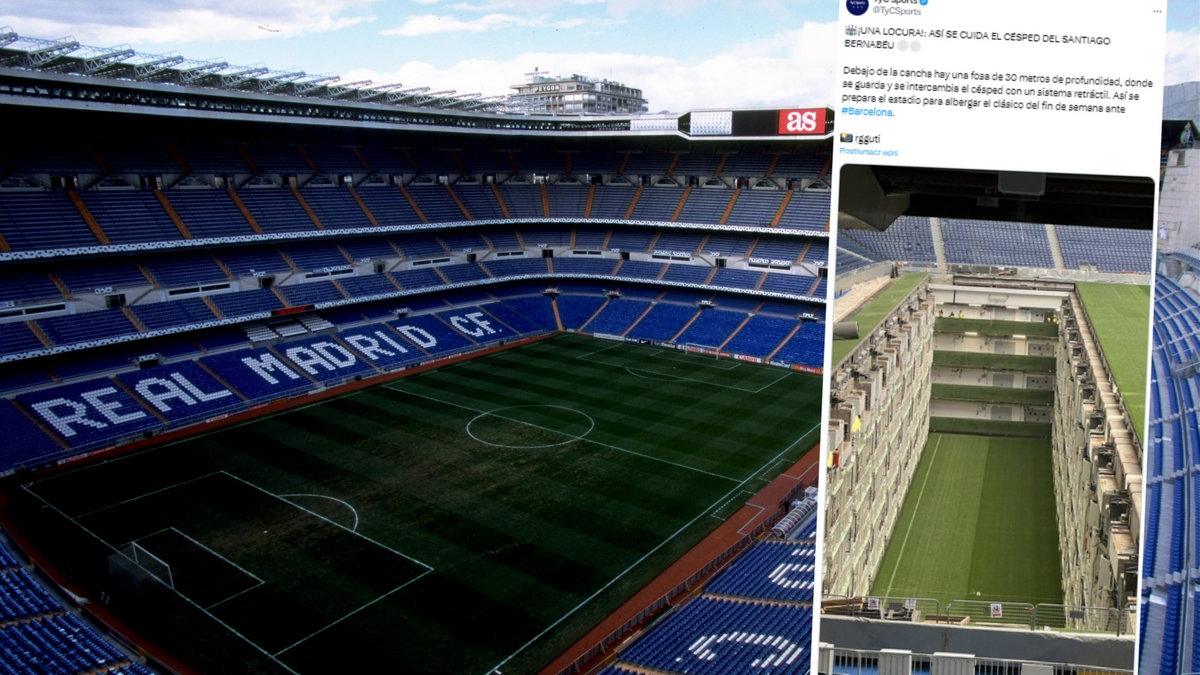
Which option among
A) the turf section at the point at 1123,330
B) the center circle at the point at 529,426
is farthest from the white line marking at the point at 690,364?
the turf section at the point at 1123,330

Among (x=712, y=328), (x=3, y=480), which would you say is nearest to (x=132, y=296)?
(x=3, y=480)

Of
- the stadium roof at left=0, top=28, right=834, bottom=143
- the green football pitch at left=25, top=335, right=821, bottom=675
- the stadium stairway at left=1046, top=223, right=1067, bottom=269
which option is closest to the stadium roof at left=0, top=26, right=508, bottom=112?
the stadium roof at left=0, top=28, right=834, bottom=143

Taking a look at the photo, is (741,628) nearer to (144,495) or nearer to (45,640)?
(45,640)

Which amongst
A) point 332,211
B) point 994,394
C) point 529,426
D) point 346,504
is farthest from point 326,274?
point 994,394

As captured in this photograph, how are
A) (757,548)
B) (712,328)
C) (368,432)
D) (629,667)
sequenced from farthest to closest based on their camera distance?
(712,328) < (368,432) < (757,548) < (629,667)

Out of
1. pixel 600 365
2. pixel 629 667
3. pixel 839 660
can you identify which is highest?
pixel 839 660

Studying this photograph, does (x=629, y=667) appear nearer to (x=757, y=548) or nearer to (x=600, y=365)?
(x=757, y=548)

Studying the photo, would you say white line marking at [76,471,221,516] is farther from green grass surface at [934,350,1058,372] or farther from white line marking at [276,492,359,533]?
green grass surface at [934,350,1058,372]
